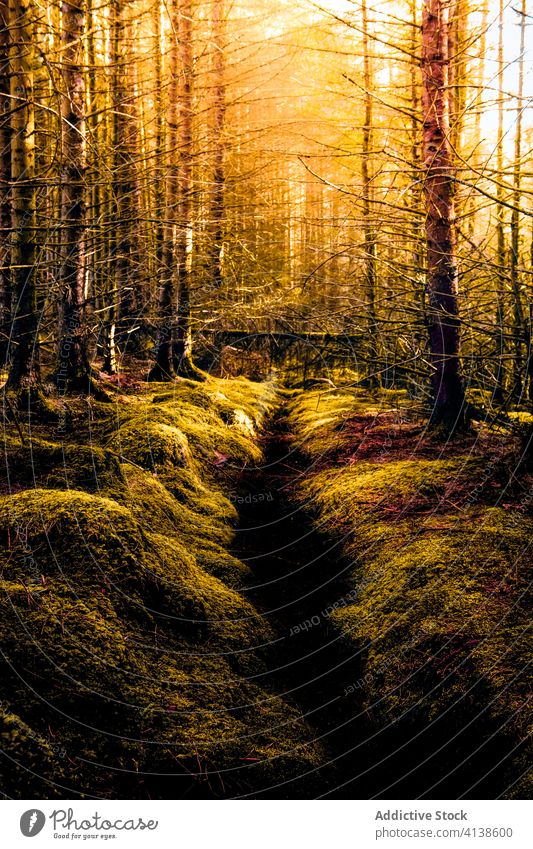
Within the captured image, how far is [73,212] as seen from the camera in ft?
23.8

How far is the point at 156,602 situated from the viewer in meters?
3.52

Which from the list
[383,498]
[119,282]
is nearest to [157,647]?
[383,498]

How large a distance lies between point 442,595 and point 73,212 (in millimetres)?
6377

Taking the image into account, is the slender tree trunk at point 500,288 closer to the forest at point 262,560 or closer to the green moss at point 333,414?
the forest at point 262,560

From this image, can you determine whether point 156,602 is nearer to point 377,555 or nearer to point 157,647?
point 157,647

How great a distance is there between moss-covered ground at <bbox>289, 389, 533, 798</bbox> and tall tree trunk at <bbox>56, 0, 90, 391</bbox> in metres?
3.52

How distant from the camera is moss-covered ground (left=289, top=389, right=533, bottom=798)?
2.94m

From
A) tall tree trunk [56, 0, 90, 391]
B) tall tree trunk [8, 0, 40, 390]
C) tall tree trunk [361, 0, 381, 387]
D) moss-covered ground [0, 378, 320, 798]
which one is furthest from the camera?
tall tree trunk [56, 0, 90, 391]

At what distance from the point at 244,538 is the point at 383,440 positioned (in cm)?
289

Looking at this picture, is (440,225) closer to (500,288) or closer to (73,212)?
(500,288)

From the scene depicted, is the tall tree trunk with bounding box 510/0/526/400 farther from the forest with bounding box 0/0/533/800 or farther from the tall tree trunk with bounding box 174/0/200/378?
the tall tree trunk with bounding box 174/0/200/378

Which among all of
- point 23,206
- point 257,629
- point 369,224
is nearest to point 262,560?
point 257,629

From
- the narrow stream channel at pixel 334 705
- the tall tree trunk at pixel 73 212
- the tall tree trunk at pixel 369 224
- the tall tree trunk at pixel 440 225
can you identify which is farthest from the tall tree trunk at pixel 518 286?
the tall tree trunk at pixel 73 212

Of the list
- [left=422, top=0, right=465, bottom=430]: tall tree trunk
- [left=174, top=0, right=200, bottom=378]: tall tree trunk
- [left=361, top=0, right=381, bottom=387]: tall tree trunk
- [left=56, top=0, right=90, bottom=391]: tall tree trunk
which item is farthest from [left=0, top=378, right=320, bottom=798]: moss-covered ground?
[left=174, top=0, right=200, bottom=378]: tall tree trunk
